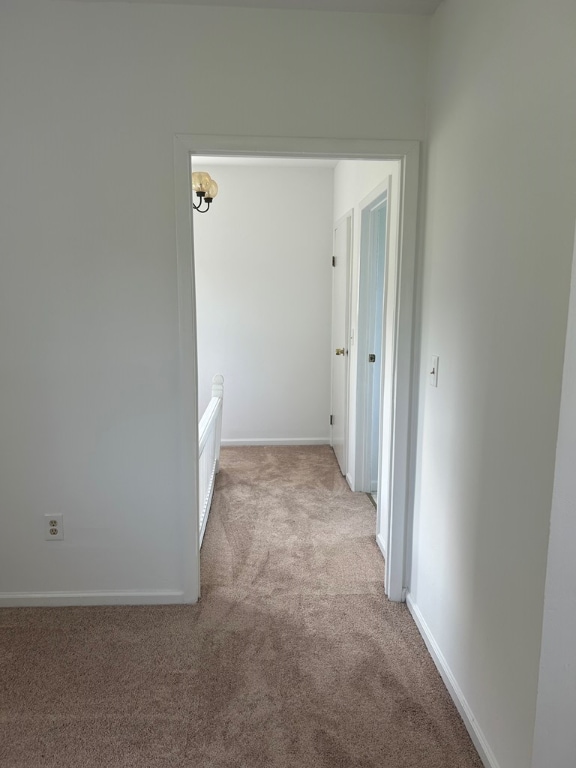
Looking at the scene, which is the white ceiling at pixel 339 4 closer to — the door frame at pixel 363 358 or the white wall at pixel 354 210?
the white wall at pixel 354 210

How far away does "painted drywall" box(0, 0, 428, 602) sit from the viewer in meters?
2.06

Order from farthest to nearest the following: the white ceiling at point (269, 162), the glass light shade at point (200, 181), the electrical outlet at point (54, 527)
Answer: the white ceiling at point (269, 162), the glass light shade at point (200, 181), the electrical outlet at point (54, 527)

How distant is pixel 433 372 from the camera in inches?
80.3

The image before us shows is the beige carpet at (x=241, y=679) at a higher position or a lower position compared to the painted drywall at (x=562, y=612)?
lower

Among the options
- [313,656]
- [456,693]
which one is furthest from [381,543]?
[456,693]

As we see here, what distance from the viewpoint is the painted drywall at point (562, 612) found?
3.85 ft

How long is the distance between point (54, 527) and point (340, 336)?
2660mm

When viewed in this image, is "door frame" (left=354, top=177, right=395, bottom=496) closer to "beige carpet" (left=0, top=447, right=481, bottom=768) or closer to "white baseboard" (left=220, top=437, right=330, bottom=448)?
"beige carpet" (left=0, top=447, right=481, bottom=768)

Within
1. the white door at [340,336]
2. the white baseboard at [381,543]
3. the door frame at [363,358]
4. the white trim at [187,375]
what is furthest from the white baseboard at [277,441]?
the white trim at [187,375]

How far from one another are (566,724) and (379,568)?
142 centimetres

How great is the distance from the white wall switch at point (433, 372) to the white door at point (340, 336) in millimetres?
1889

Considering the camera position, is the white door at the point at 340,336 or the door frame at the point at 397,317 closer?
the door frame at the point at 397,317

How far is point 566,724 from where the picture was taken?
1.30m

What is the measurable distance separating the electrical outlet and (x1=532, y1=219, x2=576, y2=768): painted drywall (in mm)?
1961
